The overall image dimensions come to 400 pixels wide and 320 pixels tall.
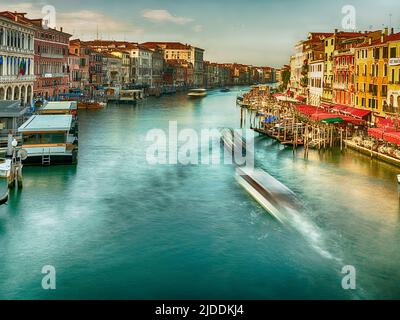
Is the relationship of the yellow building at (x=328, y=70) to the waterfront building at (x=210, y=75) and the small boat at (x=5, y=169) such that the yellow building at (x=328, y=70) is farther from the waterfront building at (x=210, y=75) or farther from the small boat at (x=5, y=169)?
the waterfront building at (x=210, y=75)

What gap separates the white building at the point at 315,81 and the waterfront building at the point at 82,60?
27.7 metres

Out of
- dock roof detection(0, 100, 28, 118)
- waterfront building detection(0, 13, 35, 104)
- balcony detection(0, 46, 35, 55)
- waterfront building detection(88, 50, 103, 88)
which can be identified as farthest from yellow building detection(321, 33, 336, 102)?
waterfront building detection(88, 50, 103, 88)

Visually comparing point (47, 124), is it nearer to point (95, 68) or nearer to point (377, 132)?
point (377, 132)

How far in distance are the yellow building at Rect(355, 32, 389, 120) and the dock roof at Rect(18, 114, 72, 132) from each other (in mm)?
15793

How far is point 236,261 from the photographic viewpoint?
35.9 feet

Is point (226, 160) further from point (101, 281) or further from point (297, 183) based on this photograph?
point (101, 281)

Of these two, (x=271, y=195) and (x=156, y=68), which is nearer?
(x=271, y=195)

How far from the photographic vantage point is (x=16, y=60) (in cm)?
3628

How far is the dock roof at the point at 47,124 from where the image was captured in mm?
20312

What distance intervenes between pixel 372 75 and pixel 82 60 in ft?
136

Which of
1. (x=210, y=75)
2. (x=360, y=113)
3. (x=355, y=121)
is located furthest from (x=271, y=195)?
(x=210, y=75)

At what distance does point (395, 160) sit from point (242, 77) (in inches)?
7152

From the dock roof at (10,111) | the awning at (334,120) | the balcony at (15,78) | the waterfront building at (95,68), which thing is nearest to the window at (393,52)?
the awning at (334,120)

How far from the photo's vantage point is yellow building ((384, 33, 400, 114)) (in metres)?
25.1
